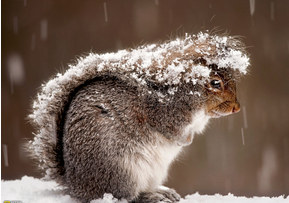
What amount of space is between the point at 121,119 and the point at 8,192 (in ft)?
2.21

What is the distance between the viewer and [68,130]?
1359 millimetres

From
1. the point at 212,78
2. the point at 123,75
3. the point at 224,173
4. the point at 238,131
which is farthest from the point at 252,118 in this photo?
the point at 123,75

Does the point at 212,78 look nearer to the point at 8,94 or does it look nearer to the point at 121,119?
the point at 121,119

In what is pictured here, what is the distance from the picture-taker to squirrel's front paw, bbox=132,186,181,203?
1414 mm

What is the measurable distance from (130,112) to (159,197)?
418 mm

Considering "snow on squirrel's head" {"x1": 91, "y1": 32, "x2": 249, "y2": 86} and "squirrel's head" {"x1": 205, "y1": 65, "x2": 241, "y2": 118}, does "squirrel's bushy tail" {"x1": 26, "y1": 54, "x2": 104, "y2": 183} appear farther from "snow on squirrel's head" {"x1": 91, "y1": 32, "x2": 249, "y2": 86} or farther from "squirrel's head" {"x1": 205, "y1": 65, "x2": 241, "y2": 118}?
"squirrel's head" {"x1": 205, "y1": 65, "x2": 241, "y2": 118}

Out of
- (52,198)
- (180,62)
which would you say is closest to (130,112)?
(180,62)

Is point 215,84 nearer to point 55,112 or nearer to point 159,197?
point 159,197

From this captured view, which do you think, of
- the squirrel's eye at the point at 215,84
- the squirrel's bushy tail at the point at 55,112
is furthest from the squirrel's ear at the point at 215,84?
the squirrel's bushy tail at the point at 55,112

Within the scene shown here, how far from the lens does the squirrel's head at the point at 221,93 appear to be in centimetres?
143

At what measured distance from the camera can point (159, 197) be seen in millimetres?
1438

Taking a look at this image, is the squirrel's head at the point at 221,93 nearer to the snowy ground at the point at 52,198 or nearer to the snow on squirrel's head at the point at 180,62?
the snow on squirrel's head at the point at 180,62

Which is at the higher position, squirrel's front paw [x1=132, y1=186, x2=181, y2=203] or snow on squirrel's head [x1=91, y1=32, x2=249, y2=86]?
snow on squirrel's head [x1=91, y1=32, x2=249, y2=86]

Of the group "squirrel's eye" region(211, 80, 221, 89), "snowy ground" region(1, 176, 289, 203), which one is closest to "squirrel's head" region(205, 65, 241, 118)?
"squirrel's eye" region(211, 80, 221, 89)
